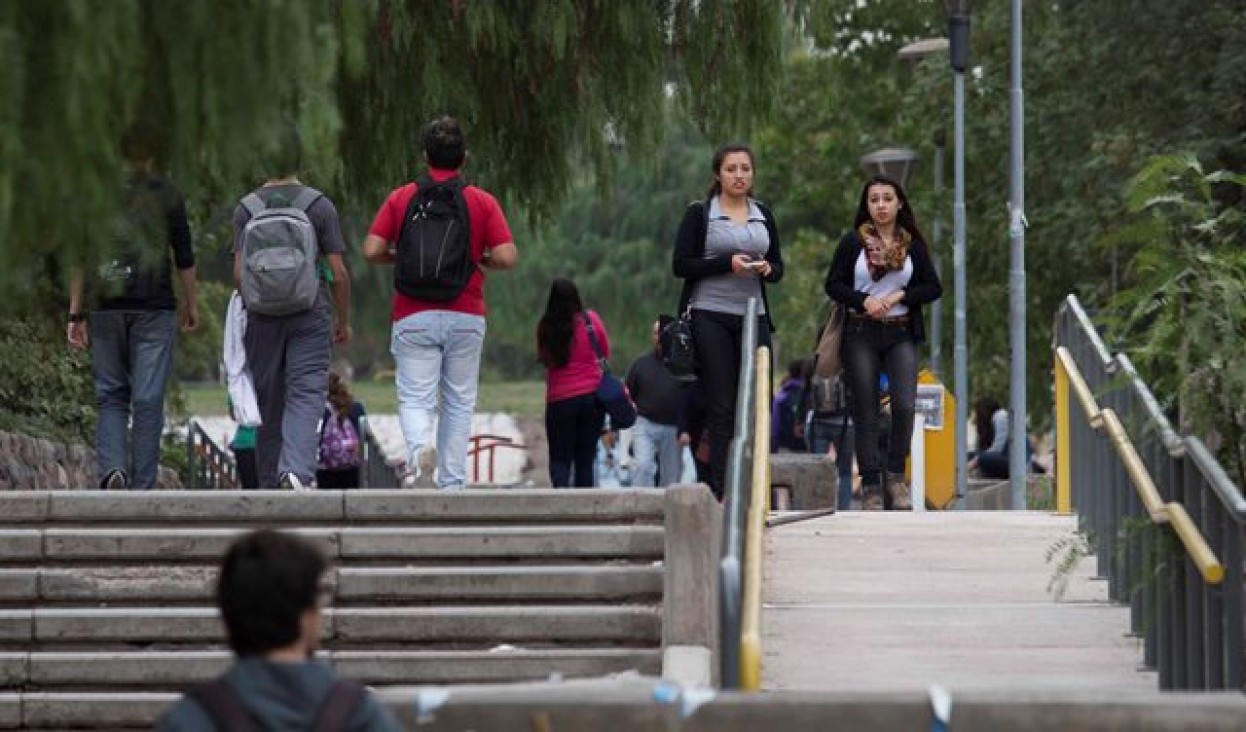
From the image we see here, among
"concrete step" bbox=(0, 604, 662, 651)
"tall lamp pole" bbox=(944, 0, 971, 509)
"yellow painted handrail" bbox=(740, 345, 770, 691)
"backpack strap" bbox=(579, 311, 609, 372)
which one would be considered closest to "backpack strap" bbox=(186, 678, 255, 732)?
"yellow painted handrail" bbox=(740, 345, 770, 691)

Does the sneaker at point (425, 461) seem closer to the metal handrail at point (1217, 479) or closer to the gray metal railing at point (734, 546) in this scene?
the gray metal railing at point (734, 546)

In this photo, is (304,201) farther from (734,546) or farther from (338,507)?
(734,546)

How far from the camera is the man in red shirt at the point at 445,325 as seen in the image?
13469 mm

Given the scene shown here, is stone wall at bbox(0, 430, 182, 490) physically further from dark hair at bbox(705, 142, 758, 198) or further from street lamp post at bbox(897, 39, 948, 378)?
street lamp post at bbox(897, 39, 948, 378)

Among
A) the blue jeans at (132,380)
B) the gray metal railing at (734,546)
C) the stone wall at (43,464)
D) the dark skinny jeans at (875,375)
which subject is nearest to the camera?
the gray metal railing at (734,546)

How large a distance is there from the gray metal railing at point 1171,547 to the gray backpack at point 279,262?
3.18m

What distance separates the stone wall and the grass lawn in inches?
1254

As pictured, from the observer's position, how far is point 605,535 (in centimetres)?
1165

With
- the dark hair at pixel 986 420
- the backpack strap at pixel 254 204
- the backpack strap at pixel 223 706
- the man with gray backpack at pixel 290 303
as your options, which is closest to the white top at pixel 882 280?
the man with gray backpack at pixel 290 303

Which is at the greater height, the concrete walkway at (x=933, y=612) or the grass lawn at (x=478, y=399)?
the grass lawn at (x=478, y=399)

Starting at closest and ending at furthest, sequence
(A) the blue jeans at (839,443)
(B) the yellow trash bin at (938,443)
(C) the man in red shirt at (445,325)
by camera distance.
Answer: (C) the man in red shirt at (445,325) < (A) the blue jeans at (839,443) < (B) the yellow trash bin at (938,443)

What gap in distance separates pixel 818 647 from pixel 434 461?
3131 millimetres

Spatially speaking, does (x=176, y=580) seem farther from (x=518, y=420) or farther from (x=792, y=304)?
(x=518, y=420)

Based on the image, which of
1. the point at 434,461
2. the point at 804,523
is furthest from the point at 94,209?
the point at 804,523
